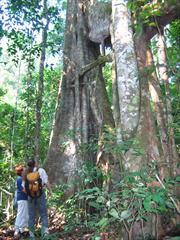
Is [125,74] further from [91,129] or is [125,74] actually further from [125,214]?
[91,129]

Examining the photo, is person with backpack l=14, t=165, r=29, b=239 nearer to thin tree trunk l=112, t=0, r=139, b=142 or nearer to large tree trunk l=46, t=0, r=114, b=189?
large tree trunk l=46, t=0, r=114, b=189

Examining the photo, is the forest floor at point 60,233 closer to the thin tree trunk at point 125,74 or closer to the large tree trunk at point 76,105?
the large tree trunk at point 76,105

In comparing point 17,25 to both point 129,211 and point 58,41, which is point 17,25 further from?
point 129,211

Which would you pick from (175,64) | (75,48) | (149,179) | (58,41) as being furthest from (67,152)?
(58,41)

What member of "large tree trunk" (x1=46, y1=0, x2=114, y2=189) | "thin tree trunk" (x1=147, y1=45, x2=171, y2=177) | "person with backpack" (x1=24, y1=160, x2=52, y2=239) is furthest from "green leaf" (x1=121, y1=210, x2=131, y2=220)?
"large tree trunk" (x1=46, y1=0, x2=114, y2=189)

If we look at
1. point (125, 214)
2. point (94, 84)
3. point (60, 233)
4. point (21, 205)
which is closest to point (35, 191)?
point (21, 205)

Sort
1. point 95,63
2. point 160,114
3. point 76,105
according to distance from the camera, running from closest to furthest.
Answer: point 160,114 → point 95,63 → point 76,105

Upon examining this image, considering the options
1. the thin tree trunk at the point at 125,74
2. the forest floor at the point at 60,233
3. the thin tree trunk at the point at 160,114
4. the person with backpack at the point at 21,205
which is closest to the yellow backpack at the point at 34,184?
the person with backpack at the point at 21,205

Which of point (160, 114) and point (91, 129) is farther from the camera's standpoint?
point (91, 129)

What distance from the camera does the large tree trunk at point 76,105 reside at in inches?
319

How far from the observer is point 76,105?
8.45 metres

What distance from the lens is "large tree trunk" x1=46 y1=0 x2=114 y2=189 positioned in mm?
8102

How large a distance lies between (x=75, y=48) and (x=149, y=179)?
6838 millimetres

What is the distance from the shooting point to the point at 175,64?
4.82 meters
